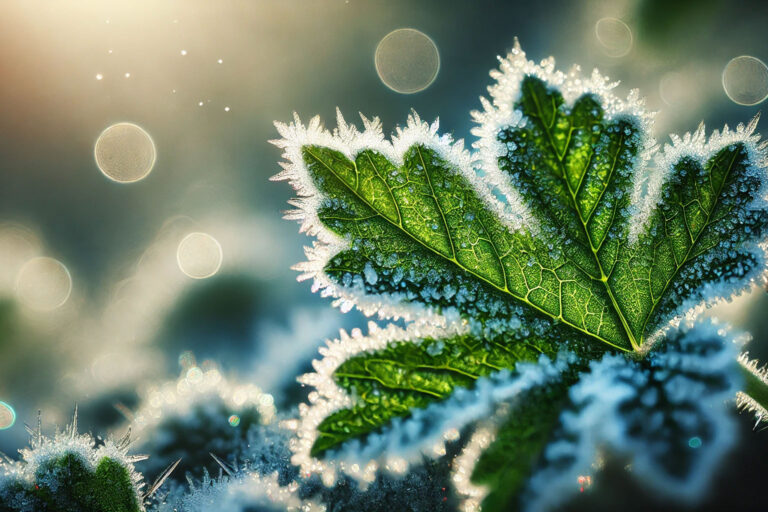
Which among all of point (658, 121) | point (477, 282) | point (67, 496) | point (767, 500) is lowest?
point (767, 500)

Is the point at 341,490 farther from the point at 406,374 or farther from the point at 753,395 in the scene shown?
the point at 753,395

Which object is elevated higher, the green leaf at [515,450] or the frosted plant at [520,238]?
the frosted plant at [520,238]

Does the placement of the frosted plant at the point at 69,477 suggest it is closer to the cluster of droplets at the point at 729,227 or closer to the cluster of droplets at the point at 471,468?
the cluster of droplets at the point at 471,468

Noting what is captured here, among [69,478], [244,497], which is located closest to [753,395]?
[244,497]

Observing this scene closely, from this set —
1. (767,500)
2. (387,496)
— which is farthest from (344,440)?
(767,500)

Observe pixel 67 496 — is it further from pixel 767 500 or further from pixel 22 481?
pixel 767 500

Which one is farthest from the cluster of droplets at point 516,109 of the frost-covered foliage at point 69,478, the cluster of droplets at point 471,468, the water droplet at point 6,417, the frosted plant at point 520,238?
the water droplet at point 6,417
